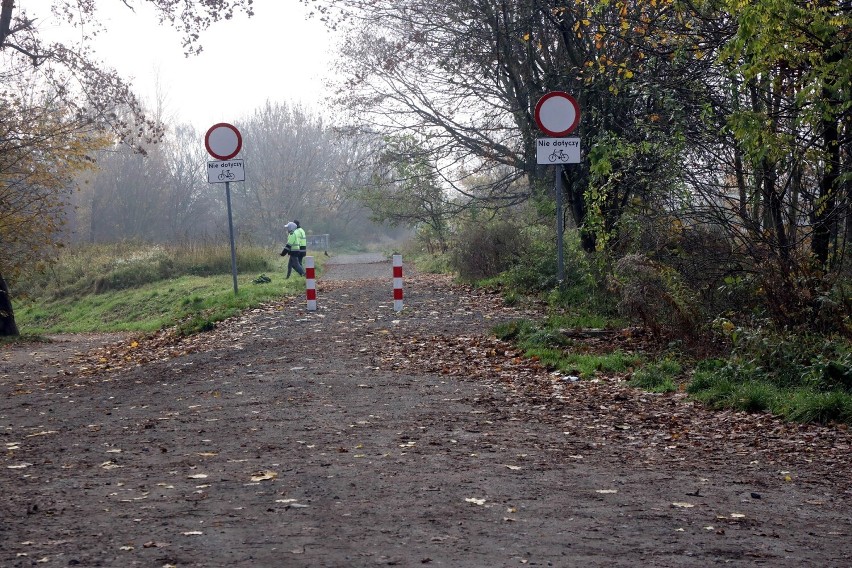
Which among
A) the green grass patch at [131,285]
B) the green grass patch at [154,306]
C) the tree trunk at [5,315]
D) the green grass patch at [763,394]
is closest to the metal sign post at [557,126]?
the green grass patch at [763,394]

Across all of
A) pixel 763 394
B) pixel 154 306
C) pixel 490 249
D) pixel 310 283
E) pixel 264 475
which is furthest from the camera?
pixel 154 306

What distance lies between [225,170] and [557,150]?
20.5ft

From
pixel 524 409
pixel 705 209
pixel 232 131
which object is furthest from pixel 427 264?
pixel 524 409

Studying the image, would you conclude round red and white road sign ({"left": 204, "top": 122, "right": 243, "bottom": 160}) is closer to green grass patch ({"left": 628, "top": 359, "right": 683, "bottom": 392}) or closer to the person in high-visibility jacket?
the person in high-visibility jacket

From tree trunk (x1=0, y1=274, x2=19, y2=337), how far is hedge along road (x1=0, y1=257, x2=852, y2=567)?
8.34 m

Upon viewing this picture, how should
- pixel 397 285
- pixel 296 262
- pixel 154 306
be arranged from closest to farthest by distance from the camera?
pixel 397 285 < pixel 154 306 < pixel 296 262

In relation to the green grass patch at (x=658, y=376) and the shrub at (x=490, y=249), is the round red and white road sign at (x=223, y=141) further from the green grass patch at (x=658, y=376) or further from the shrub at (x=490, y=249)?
the green grass patch at (x=658, y=376)

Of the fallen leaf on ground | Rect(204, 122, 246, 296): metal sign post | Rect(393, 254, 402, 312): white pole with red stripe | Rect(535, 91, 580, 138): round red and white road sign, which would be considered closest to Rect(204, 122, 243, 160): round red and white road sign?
Rect(204, 122, 246, 296): metal sign post

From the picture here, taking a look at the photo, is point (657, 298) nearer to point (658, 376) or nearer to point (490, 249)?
point (658, 376)

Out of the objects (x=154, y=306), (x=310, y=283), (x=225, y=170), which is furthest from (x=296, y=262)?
(x=310, y=283)

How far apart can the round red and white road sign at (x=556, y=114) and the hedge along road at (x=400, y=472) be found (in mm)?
4442

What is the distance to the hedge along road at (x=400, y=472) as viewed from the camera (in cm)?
405

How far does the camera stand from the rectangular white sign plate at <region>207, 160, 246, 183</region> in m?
16.2

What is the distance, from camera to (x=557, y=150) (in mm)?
13312
